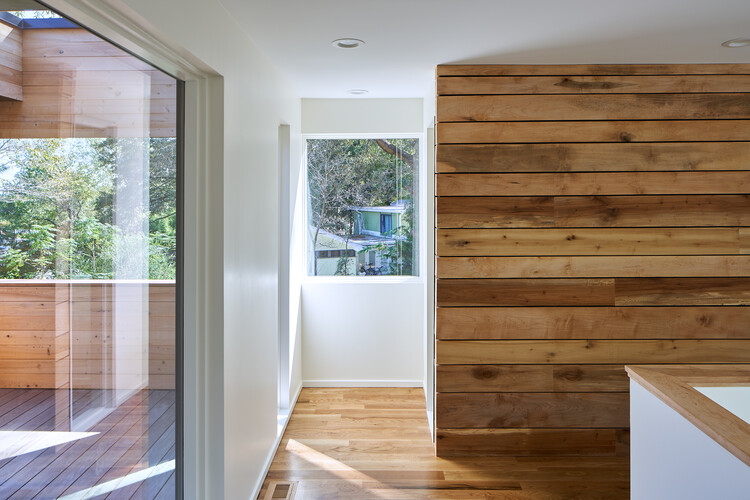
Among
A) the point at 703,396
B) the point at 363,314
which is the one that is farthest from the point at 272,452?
the point at 703,396

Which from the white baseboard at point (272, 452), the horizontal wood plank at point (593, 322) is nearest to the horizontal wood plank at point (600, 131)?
the horizontal wood plank at point (593, 322)

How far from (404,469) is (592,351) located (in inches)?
52.7

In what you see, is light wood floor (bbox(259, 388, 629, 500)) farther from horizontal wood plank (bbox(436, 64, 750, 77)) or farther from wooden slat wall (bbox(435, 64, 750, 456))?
horizontal wood plank (bbox(436, 64, 750, 77))

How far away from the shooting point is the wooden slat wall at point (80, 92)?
4.15ft

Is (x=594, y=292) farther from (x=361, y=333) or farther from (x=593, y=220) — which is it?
(x=361, y=333)

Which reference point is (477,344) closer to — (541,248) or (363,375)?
(541,248)

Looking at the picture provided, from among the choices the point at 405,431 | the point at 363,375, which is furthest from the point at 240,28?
Result: the point at 363,375

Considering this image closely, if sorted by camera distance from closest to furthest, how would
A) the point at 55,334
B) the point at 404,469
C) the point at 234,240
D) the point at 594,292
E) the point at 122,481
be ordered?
the point at 55,334, the point at 122,481, the point at 234,240, the point at 404,469, the point at 594,292

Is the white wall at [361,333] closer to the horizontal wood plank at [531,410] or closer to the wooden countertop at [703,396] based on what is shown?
the horizontal wood plank at [531,410]

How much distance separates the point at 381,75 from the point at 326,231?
157 centimetres

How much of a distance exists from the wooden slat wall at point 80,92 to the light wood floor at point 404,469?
2074 mm

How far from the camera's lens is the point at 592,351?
10.8 ft

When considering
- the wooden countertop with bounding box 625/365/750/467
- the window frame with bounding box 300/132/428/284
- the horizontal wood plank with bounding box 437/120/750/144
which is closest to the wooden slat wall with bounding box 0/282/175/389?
the wooden countertop with bounding box 625/365/750/467

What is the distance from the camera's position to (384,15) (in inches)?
95.7
